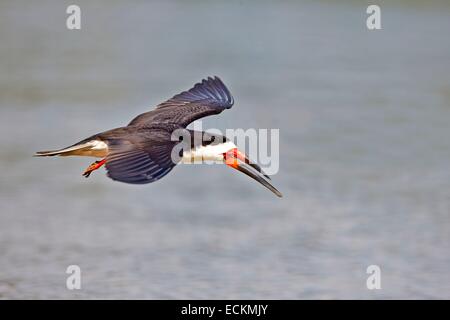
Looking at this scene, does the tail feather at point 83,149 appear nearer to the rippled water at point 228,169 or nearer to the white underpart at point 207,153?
the white underpart at point 207,153

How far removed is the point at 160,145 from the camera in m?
6.84

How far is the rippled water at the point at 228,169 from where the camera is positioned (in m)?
8.96

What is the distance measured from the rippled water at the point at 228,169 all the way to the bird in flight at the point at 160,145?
1.46m

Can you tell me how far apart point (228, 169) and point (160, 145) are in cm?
459

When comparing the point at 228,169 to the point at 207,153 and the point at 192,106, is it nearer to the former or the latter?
the point at 192,106

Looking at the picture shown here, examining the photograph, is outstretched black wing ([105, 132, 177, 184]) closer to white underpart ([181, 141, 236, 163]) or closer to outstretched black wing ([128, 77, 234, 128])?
white underpart ([181, 141, 236, 163])

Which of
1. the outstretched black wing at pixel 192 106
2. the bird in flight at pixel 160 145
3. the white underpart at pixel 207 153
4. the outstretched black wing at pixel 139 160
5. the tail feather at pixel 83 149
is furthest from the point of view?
the outstretched black wing at pixel 192 106

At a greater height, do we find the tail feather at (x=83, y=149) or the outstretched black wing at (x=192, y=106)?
the outstretched black wing at (x=192, y=106)

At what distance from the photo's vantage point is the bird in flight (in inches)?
254

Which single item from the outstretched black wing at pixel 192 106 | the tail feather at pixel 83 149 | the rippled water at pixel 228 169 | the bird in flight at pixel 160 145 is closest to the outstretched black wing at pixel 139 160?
the bird in flight at pixel 160 145

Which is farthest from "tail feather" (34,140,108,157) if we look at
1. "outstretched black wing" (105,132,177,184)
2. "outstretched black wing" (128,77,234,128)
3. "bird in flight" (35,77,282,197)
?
"outstretched black wing" (128,77,234,128)

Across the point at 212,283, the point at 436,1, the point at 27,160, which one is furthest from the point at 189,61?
the point at 212,283

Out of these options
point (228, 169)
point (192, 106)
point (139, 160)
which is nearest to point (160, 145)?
point (139, 160)

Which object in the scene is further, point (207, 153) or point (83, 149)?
point (207, 153)
